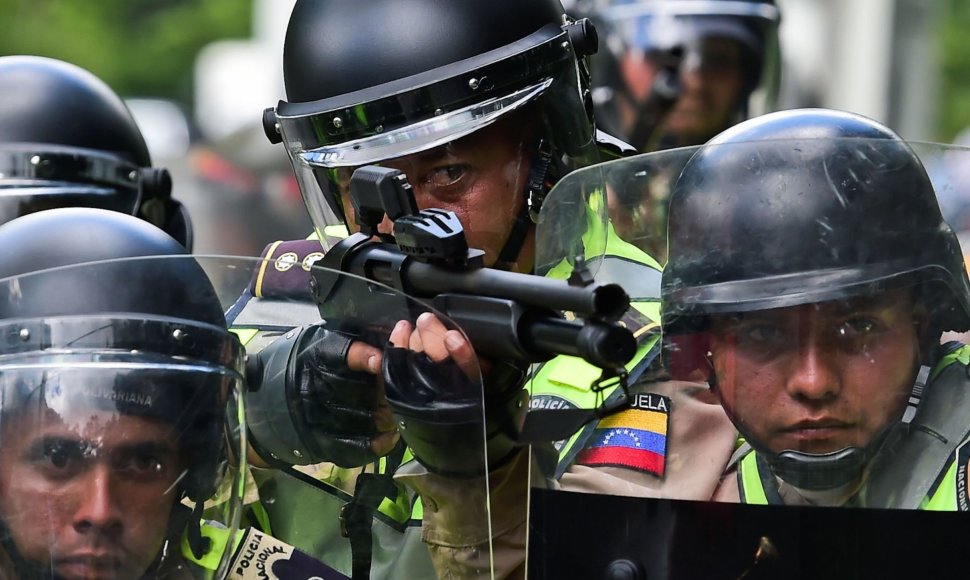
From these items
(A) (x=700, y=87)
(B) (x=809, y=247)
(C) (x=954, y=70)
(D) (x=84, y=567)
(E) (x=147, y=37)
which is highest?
(B) (x=809, y=247)

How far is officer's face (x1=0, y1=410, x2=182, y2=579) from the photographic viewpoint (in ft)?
7.02

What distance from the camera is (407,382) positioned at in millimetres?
2129

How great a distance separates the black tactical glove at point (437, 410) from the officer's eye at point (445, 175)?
89 cm

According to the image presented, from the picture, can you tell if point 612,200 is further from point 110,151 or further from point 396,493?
point 110,151

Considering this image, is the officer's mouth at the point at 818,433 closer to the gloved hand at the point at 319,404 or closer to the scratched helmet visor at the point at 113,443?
the gloved hand at the point at 319,404

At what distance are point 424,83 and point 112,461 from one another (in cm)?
107

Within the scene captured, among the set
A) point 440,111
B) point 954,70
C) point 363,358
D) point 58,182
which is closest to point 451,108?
point 440,111

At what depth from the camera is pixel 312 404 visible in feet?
7.18

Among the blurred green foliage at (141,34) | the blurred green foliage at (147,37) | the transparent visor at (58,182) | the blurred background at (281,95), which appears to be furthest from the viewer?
the blurred green foliage at (141,34)

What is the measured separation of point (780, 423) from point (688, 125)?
4147 mm

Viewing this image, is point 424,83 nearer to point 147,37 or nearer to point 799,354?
point 799,354

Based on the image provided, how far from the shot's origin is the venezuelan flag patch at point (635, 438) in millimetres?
2111

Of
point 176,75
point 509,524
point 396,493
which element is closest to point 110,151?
point 509,524

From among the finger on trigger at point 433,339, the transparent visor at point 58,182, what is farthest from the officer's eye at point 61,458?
the transparent visor at point 58,182
